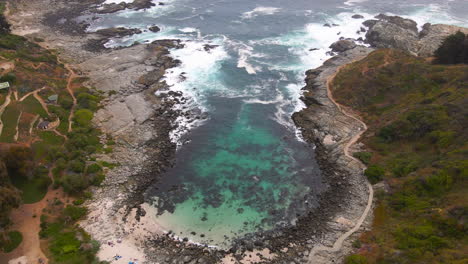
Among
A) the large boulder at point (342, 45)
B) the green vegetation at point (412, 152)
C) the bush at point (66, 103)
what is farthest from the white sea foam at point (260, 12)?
the bush at point (66, 103)

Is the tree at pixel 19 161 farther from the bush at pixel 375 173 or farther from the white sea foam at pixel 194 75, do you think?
the bush at pixel 375 173

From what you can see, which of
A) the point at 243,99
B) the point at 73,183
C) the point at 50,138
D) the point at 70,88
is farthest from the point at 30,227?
the point at 243,99

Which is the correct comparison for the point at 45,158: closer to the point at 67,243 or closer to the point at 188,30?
the point at 67,243

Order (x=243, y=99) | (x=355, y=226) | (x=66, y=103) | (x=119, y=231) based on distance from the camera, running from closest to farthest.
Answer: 1. (x=119, y=231)
2. (x=355, y=226)
3. (x=66, y=103)
4. (x=243, y=99)

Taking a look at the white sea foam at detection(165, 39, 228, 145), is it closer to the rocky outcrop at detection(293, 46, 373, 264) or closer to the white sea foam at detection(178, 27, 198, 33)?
the white sea foam at detection(178, 27, 198, 33)

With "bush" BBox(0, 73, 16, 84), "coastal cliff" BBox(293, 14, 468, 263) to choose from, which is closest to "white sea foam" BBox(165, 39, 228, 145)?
"coastal cliff" BBox(293, 14, 468, 263)
